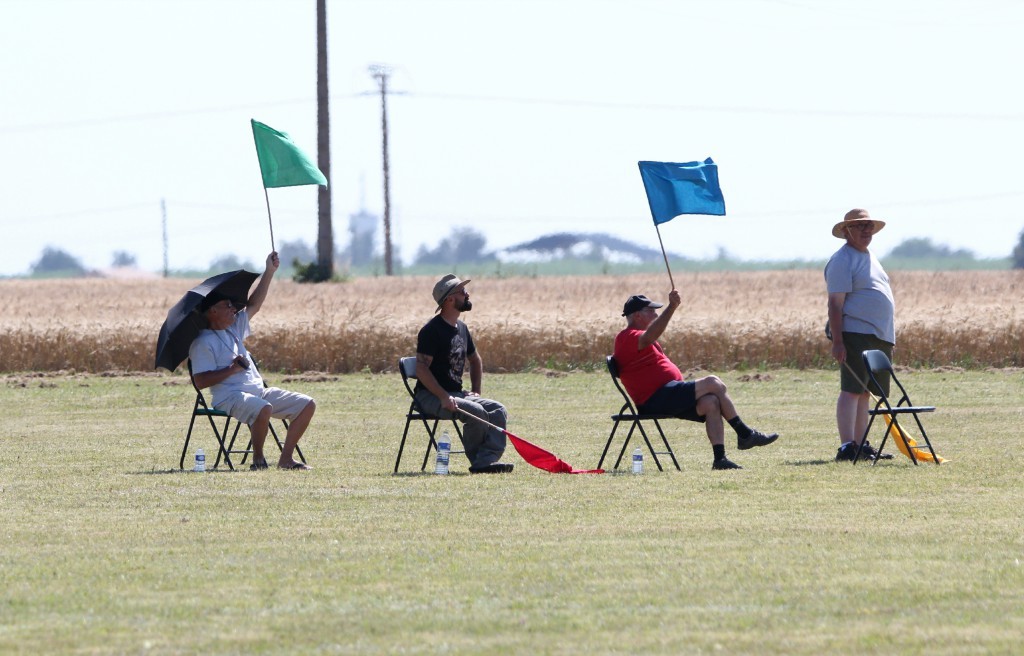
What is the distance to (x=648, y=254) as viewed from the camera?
12150 centimetres

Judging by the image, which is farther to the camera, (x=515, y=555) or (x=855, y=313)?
(x=855, y=313)

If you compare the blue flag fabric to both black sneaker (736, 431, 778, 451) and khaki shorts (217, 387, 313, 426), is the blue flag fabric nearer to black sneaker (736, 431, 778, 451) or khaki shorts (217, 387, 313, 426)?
black sneaker (736, 431, 778, 451)

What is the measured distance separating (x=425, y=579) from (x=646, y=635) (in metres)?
1.58

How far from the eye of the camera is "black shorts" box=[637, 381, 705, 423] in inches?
498

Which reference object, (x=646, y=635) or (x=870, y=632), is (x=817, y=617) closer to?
(x=870, y=632)

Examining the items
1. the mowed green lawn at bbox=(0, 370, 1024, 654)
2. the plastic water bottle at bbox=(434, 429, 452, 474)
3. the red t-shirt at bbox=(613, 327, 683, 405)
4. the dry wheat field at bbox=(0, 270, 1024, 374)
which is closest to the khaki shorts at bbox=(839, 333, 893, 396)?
the mowed green lawn at bbox=(0, 370, 1024, 654)

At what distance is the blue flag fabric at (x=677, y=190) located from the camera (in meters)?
13.9

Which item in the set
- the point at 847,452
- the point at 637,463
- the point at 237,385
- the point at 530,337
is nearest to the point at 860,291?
the point at 847,452

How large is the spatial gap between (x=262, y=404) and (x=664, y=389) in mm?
3113

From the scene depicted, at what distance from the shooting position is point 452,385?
12.9m

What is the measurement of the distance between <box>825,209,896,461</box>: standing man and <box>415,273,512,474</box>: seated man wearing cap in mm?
2747

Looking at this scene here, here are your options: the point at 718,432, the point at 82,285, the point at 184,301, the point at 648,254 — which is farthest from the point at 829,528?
the point at 648,254

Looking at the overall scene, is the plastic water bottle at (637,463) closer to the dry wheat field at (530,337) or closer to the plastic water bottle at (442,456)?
the plastic water bottle at (442,456)

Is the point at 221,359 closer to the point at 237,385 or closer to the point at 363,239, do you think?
the point at 237,385
